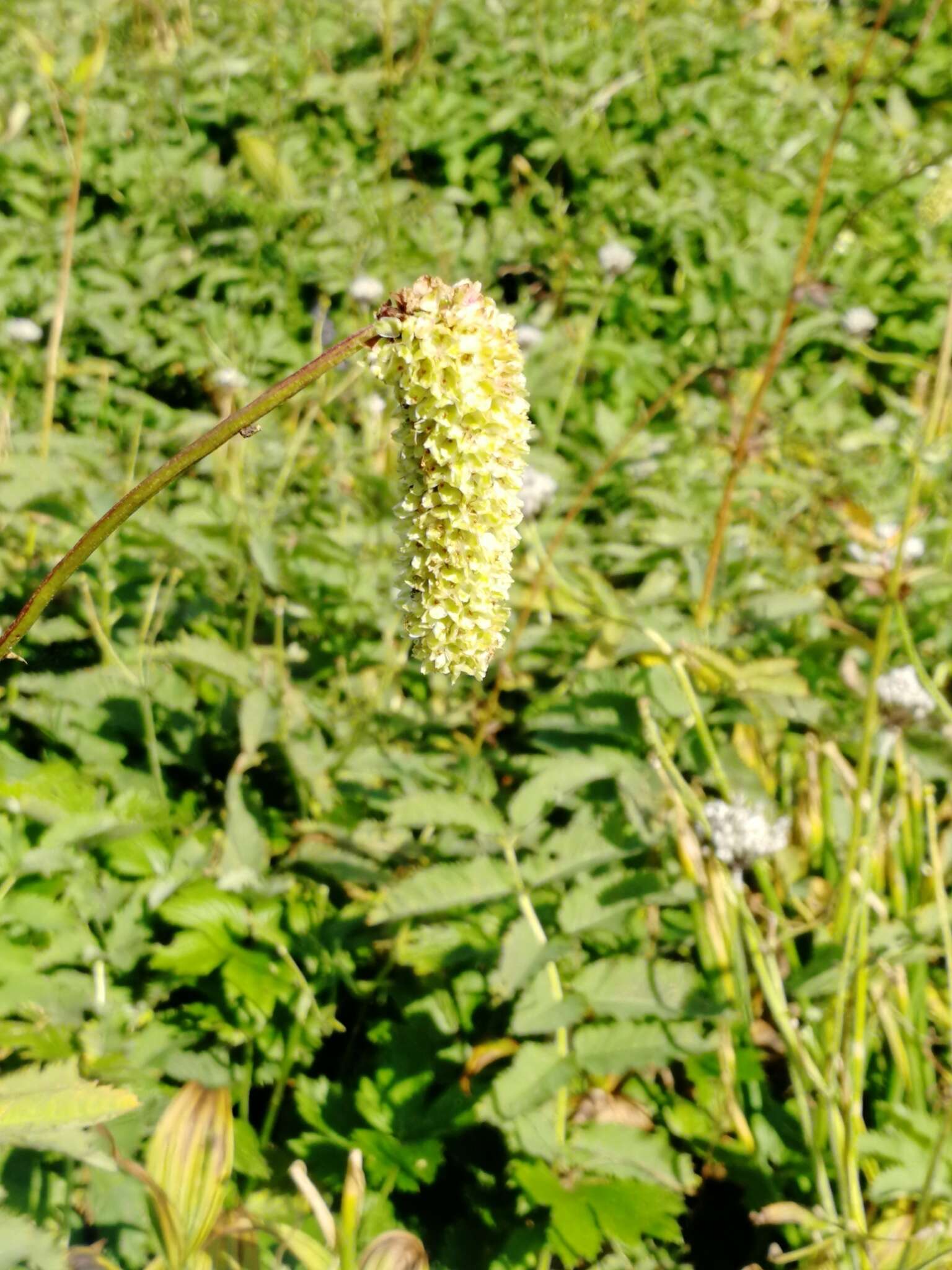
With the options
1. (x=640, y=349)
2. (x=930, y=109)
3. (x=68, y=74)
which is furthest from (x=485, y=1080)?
(x=930, y=109)

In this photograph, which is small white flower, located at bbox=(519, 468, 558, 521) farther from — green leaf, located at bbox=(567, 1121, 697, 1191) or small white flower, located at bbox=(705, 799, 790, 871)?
green leaf, located at bbox=(567, 1121, 697, 1191)

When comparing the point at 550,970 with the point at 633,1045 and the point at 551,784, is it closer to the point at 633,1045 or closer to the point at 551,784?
the point at 633,1045

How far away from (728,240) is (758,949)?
10.1ft

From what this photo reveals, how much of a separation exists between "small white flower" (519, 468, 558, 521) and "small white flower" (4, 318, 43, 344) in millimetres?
1617

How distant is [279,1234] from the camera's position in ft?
3.93

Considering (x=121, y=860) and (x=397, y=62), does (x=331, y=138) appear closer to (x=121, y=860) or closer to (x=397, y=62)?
(x=397, y=62)

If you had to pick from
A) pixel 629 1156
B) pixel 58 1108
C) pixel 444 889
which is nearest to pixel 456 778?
pixel 444 889

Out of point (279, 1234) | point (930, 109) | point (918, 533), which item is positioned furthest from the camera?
point (930, 109)

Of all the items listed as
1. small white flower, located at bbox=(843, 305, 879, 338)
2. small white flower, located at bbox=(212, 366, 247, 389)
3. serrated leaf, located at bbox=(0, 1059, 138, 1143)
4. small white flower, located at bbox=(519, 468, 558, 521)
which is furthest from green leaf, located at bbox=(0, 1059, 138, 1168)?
small white flower, located at bbox=(843, 305, 879, 338)

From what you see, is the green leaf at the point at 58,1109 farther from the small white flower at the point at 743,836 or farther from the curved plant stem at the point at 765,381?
the curved plant stem at the point at 765,381

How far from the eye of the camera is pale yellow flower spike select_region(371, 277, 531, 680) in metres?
1.03

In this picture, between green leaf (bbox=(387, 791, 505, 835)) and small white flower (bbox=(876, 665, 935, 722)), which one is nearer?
green leaf (bbox=(387, 791, 505, 835))

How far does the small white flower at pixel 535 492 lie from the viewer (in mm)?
2564

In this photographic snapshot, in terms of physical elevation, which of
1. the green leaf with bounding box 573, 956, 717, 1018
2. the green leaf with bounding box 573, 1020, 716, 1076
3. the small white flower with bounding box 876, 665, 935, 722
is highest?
the small white flower with bounding box 876, 665, 935, 722
